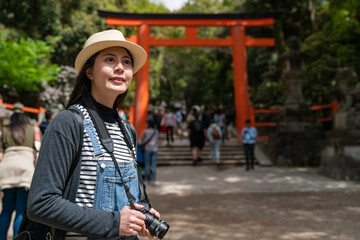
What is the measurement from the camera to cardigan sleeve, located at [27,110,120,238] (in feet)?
3.63

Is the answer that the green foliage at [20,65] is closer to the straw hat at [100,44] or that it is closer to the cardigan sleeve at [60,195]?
the straw hat at [100,44]

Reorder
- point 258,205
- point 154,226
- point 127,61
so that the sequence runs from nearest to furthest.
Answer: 1. point 154,226
2. point 127,61
3. point 258,205

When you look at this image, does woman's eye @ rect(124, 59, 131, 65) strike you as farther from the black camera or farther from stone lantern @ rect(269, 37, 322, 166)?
stone lantern @ rect(269, 37, 322, 166)

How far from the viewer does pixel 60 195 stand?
3.75 feet

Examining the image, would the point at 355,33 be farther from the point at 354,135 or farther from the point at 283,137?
the point at 354,135

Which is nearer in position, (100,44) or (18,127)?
(100,44)

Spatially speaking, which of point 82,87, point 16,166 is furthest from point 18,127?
point 82,87

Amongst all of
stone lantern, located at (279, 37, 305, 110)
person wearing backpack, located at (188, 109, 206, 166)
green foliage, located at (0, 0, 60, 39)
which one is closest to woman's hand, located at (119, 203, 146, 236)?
person wearing backpack, located at (188, 109, 206, 166)

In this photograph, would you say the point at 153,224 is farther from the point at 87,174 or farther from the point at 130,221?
the point at 87,174

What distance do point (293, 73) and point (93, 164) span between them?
11.0 m

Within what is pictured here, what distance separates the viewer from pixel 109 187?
1263 mm

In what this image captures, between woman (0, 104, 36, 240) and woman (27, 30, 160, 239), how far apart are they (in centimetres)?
206

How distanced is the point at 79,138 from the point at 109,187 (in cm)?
22

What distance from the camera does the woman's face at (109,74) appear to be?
1.37m
